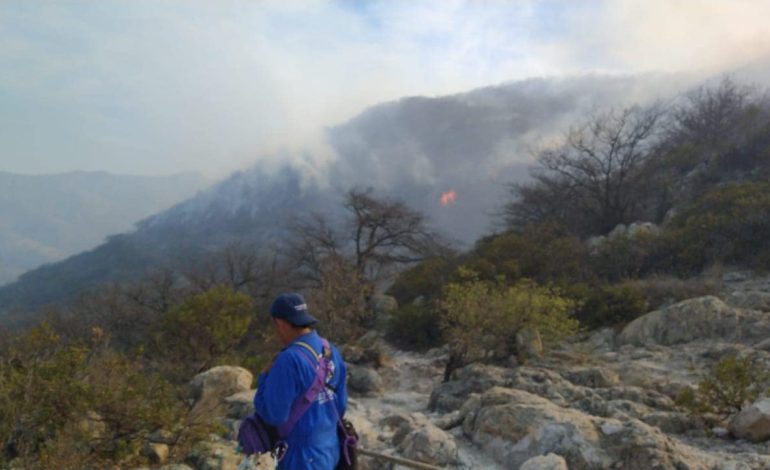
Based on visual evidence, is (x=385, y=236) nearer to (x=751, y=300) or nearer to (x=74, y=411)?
(x=751, y=300)

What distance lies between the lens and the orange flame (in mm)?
71875

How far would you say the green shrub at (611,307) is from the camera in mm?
13164

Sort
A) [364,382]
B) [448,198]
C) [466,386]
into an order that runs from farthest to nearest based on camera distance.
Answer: [448,198]
[364,382]
[466,386]

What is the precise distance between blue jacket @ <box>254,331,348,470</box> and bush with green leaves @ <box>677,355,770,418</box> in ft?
18.3

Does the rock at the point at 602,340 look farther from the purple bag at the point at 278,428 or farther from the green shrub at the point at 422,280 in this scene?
the purple bag at the point at 278,428

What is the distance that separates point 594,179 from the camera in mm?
25016

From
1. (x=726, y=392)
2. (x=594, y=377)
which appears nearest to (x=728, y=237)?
(x=594, y=377)

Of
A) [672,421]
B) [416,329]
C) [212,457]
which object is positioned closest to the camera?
[212,457]

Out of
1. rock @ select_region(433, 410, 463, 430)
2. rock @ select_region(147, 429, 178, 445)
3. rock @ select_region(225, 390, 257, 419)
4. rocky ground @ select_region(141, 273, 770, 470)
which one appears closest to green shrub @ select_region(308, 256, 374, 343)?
rocky ground @ select_region(141, 273, 770, 470)

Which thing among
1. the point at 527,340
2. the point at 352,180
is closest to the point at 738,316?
the point at 527,340

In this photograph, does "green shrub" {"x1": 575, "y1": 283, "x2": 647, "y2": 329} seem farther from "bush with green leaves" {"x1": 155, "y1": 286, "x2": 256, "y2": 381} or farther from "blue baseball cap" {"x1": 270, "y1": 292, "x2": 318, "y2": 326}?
"blue baseball cap" {"x1": 270, "y1": 292, "x2": 318, "y2": 326}

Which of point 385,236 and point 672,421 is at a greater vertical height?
point 385,236

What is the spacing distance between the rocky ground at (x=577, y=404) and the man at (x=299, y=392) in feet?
8.63

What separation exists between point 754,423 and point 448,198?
222ft
